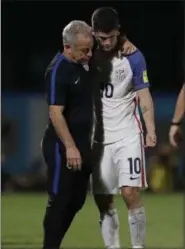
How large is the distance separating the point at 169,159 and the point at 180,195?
62.3 inches

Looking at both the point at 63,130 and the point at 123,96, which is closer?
the point at 63,130

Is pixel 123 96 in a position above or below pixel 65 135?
above

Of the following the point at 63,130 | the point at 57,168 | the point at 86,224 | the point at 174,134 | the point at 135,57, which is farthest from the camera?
the point at 86,224

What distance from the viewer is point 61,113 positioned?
8070mm

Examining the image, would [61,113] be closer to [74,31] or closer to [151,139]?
[74,31]

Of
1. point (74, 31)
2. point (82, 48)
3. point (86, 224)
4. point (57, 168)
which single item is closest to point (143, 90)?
point (82, 48)

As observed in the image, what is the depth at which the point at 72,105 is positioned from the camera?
8195mm

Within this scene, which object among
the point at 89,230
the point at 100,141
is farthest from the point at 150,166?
the point at 100,141

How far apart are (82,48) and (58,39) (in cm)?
1654

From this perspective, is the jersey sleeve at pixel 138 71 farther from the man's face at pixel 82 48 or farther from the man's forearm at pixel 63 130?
the man's forearm at pixel 63 130

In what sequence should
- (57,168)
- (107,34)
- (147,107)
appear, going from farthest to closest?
(147,107) → (107,34) → (57,168)

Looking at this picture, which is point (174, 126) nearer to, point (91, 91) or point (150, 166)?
point (91, 91)

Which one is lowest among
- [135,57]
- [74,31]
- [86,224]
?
[86,224]

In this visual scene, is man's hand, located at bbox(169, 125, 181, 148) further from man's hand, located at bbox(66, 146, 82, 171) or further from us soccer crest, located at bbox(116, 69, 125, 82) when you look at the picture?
man's hand, located at bbox(66, 146, 82, 171)
